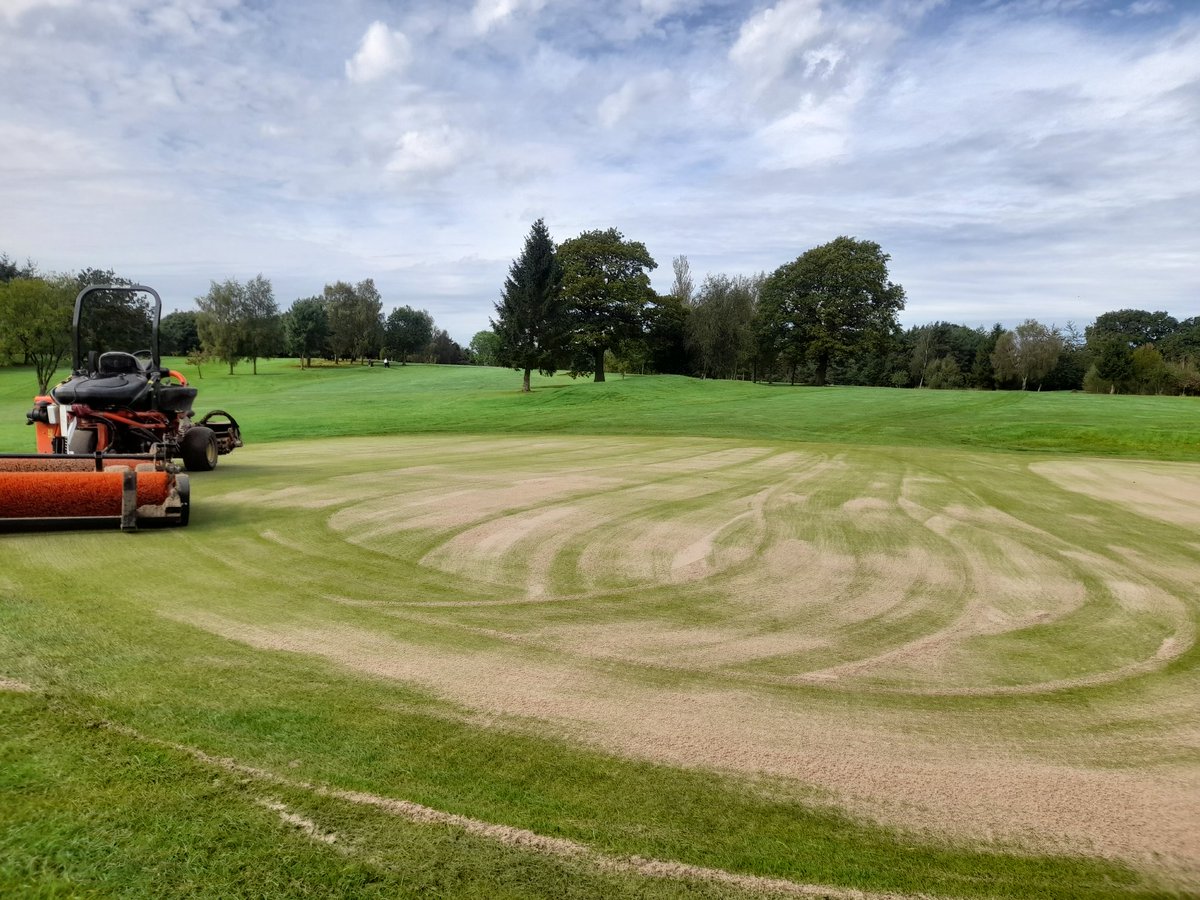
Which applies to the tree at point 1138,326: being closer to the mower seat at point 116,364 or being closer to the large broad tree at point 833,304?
the large broad tree at point 833,304

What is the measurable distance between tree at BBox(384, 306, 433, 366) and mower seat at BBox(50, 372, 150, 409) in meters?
85.2

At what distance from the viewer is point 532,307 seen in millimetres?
42969

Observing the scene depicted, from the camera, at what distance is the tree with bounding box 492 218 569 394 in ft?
140

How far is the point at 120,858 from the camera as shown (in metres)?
2.31

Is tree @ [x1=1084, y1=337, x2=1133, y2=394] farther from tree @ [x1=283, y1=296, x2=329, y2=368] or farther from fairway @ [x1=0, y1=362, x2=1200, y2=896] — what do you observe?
tree @ [x1=283, y1=296, x2=329, y2=368]

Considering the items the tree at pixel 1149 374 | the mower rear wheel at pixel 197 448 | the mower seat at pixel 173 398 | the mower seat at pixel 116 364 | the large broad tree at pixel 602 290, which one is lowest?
the mower rear wheel at pixel 197 448

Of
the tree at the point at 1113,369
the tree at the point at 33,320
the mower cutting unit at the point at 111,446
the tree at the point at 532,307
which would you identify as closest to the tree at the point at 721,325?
the tree at the point at 532,307

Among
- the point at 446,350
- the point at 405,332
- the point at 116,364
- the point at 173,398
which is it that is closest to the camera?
the point at 116,364

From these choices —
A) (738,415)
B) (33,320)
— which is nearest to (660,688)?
(738,415)

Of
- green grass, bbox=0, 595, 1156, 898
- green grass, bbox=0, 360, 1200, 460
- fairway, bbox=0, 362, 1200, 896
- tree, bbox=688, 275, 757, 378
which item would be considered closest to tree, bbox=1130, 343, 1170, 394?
green grass, bbox=0, 360, 1200, 460

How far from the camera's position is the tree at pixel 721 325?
62.1 m

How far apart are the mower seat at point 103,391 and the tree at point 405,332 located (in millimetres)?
85154

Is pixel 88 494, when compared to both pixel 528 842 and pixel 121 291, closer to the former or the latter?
pixel 121 291

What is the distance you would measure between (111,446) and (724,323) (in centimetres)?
5682
